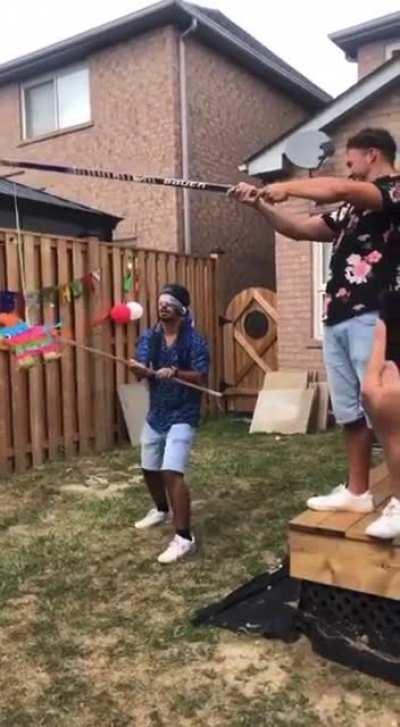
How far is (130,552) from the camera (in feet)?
13.3

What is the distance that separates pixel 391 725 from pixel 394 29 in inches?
433

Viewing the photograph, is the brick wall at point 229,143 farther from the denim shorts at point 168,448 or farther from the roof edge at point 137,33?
the denim shorts at point 168,448

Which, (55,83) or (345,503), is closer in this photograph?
(345,503)

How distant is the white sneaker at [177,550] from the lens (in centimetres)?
388

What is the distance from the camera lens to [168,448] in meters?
4.00

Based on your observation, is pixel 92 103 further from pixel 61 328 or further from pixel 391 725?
pixel 391 725

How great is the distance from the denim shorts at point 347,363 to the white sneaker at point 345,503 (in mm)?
327

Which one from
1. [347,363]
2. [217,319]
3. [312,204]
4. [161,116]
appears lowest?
[217,319]

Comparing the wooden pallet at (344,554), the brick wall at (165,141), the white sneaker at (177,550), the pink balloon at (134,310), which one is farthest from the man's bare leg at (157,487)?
the brick wall at (165,141)

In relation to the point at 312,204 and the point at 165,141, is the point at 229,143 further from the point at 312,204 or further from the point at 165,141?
the point at 312,204

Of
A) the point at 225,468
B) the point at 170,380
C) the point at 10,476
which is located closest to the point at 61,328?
the point at 10,476

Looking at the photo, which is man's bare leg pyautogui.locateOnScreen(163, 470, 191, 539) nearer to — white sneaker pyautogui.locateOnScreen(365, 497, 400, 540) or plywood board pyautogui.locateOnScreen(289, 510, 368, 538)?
plywood board pyautogui.locateOnScreen(289, 510, 368, 538)

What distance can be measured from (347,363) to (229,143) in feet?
30.5

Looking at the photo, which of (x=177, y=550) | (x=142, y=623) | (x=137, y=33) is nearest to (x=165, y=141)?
(x=137, y=33)
